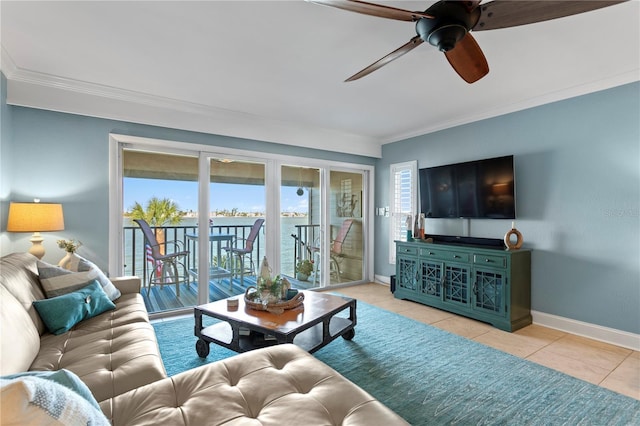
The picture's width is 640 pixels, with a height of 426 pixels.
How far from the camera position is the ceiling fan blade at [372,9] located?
4.72 feet

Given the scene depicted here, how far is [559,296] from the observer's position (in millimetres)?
3188

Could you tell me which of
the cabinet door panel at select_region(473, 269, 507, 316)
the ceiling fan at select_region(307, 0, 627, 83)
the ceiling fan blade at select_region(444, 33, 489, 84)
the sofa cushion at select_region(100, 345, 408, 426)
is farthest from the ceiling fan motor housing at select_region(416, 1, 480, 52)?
the cabinet door panel at select_region(473, 269, 507, 316)

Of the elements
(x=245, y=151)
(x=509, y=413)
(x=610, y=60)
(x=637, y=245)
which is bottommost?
(x=509, y=413)

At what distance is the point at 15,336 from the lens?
4.69ft

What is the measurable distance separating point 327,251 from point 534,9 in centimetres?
395

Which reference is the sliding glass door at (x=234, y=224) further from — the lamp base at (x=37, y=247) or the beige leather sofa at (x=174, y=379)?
the beige leather sofa at (x=174, y=379)

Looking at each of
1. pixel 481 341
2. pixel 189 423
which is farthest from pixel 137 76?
pixel 481 341

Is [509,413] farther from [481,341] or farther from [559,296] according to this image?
[559,296]

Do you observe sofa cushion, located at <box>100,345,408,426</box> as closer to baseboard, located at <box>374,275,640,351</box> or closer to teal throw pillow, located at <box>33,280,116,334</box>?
teal throw pillow, located at <box>33,280,116,334</box>

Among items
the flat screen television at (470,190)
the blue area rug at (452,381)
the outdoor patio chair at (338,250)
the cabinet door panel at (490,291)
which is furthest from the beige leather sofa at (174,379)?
the outdoor patio chair at (338,250)

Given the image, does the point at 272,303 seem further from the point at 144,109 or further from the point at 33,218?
the point at 144,109

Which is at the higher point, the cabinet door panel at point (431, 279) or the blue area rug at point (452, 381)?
the cabinet door panel at point (431, 279)

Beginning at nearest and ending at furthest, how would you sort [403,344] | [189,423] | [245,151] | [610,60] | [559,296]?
1. [189,423]
2. [610,60]
3. [403,344]
4. [559,296]
5. [245,151]

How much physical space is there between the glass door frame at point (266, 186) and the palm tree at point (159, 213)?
0.18m
